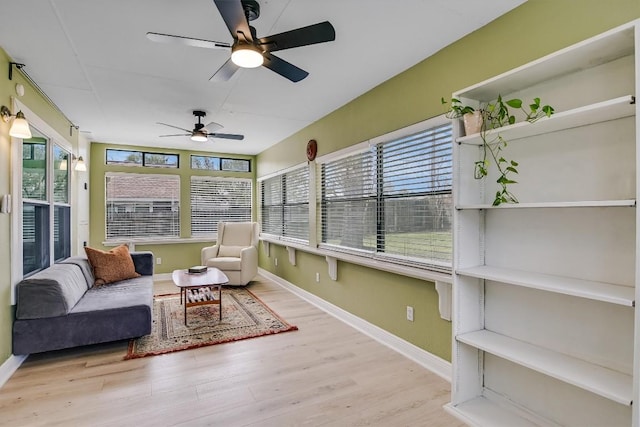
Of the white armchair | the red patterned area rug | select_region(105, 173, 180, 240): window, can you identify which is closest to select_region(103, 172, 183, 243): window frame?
select_region(105, 173, 180, 240): window

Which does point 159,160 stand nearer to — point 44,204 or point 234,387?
point 44,204

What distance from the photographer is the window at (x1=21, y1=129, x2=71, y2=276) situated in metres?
3.12

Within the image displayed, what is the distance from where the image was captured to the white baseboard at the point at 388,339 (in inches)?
103

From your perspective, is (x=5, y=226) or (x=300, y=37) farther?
(x=5, y=226)

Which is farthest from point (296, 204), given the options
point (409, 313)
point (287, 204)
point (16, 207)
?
point (16, 207)

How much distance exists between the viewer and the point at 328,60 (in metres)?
2.78

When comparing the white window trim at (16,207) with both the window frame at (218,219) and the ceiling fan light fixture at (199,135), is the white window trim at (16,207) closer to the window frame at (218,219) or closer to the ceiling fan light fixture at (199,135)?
the ceiling fan light fixture at (199,135)

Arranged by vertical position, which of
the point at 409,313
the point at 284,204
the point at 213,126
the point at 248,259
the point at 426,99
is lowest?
the point at 409,313

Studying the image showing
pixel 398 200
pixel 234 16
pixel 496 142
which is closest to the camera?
pixel 234 16

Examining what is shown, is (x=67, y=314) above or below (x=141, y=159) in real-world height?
below

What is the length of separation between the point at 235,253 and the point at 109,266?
6.83ft

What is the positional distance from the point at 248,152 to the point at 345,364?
4883mm

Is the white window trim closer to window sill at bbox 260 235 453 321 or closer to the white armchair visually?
the white armchair

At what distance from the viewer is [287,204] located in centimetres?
561
